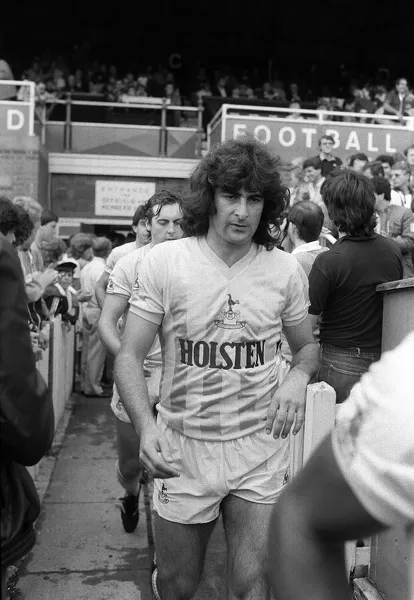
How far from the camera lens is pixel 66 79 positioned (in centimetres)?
1984

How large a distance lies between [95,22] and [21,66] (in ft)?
8.61

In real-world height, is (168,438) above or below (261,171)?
below

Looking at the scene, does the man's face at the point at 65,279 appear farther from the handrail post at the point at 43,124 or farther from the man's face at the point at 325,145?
the handrail post at the point at 43,124

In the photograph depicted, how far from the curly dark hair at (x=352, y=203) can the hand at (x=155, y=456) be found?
6.55 feet

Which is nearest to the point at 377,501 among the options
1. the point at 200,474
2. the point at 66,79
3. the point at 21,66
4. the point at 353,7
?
the point at 200,474

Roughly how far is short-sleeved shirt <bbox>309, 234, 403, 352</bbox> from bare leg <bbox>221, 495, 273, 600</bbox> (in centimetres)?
151

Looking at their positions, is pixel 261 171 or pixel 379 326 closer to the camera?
pixel 261 171

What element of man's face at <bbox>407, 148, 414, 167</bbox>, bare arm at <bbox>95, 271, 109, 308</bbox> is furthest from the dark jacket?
man's face at <bbox>407, 148, 414, 167</bbox>

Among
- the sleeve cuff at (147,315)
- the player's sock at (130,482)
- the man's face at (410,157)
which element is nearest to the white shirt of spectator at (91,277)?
the man's face at (410,157)

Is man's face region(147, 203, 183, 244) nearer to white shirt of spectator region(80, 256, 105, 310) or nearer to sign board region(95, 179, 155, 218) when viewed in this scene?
white shirt of spectator region(80, 256, 105, 310)

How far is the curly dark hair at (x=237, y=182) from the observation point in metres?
2.98

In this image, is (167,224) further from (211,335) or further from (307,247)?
(211,335)

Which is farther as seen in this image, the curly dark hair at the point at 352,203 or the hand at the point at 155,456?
the curly dark hair at the point at 352,203

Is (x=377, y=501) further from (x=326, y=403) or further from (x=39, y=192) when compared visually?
(x=39, y=192)
